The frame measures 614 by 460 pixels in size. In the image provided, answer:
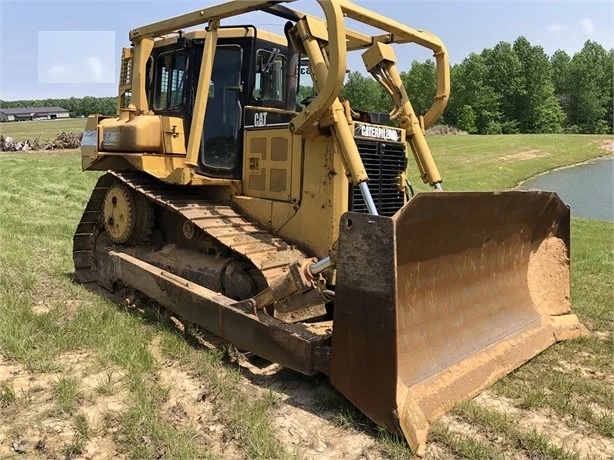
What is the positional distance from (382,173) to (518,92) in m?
67.8

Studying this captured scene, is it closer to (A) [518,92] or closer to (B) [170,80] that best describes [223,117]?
(B) [170,80]

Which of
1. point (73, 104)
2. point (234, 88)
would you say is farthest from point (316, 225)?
point (73, 104)

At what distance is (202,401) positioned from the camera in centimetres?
383

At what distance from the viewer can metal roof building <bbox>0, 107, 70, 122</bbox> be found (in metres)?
92.3

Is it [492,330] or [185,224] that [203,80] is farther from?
[492,330]

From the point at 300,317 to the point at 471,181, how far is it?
1990cm

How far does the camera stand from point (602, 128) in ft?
214

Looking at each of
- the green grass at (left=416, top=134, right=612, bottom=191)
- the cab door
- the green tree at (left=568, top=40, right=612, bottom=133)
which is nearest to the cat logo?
the cab door

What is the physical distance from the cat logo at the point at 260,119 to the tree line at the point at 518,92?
2297 inches

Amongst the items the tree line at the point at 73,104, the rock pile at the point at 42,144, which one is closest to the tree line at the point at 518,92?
the tree line at the point at 73,104

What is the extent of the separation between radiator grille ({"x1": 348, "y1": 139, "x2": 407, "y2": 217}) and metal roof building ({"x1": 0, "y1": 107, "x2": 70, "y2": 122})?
94.2 meters

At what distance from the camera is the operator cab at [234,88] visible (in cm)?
570

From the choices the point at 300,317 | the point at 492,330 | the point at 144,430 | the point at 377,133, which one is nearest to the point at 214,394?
the point at 144,430

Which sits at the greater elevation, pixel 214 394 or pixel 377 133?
pixel 377 133
